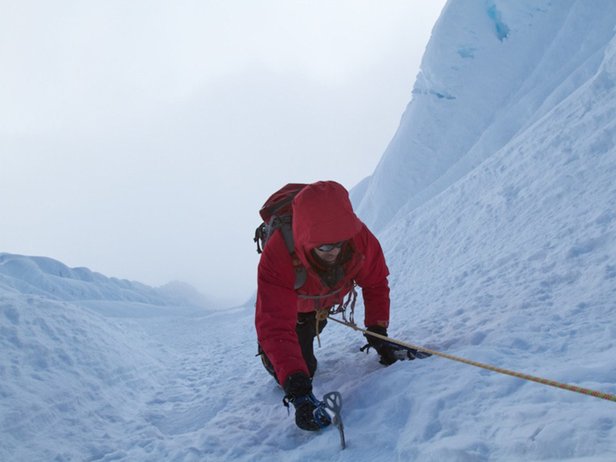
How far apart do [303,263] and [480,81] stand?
12.8m

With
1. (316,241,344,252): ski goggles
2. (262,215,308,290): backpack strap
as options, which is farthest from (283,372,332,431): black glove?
(316,241,344,252): ski goggles

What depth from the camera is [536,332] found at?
A: 8.64 ft

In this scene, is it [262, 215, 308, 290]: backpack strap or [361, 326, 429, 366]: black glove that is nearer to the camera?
[262, 215, 308, 290]: backpack strap

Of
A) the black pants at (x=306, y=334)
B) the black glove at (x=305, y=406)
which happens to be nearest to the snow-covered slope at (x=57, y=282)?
the black pants at (x=306, y=334)

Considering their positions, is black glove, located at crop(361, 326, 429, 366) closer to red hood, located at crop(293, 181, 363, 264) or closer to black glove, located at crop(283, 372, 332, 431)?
black glove, located at crop(283, 372, 332, 431)

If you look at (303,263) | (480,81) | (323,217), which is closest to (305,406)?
(303,263)

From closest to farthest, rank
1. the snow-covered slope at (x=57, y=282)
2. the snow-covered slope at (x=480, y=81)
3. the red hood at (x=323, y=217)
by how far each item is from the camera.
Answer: the red hood at (x=323, y=217), the snow-covered slope at (x=480, y=81), the snow-covered slope at (x=57, y=282)

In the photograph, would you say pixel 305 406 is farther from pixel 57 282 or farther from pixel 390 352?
pixel 57 282

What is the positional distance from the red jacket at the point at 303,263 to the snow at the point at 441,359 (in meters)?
0.56

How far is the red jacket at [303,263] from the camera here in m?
2.35

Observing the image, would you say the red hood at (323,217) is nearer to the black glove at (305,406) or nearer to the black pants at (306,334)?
the black glove at (305,406)

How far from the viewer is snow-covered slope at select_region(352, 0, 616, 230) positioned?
1107 centimetres

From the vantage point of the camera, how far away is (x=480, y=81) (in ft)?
42.9

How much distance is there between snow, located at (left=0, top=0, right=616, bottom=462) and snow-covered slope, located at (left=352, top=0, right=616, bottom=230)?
1.89 metres
